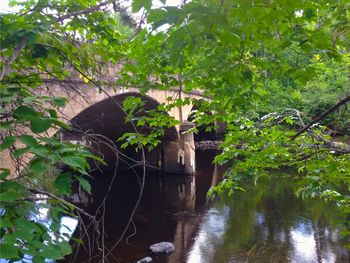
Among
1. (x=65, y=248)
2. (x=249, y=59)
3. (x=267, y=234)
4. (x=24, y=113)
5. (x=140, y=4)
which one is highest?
(x=249, y=59)

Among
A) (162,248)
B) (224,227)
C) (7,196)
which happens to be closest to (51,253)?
(7,196)

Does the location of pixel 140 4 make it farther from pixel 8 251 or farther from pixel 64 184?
pixel 8 251

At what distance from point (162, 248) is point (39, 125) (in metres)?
6.48

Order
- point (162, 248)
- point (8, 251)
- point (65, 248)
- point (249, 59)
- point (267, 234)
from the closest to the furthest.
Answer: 1. point (8, 251)
2. point (65, 248)
3. point (249, 59)
4. point (162, 248)
5. point (267, 234)

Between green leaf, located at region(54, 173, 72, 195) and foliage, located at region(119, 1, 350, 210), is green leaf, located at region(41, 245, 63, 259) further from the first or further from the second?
foliage, located at region(119, 1, 350, 210)

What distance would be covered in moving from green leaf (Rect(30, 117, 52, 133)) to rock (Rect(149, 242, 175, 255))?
6380 mm

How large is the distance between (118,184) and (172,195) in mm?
3101

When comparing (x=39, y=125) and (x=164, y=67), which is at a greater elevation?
(x=164, y=67)

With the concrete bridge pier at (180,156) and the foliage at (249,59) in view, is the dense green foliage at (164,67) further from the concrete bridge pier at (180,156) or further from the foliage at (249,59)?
the concrete bridge pier at (180,156)

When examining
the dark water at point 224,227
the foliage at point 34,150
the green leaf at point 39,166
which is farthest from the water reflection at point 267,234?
the green leaf at point 39,166

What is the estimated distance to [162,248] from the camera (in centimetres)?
712

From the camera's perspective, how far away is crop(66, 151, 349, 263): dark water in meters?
6.84

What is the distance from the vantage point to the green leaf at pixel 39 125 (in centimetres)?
102


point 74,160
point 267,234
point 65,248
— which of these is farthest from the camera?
point 267,234
